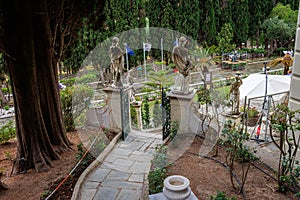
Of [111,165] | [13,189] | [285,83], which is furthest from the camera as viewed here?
[285,83]

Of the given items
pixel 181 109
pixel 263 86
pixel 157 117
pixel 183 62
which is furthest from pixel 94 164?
pixel 263 86

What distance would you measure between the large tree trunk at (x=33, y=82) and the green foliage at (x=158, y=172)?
2.28 metres

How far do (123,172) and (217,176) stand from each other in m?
1.94

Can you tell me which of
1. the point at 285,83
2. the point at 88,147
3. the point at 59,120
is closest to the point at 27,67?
the point at 59,120

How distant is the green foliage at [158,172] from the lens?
4645mm

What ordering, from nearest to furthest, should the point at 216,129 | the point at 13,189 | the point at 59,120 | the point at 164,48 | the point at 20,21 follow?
the point at 13,189 < the point at 20,21 < the point at 59,120 < the point at 216,129 < the point at 164,48

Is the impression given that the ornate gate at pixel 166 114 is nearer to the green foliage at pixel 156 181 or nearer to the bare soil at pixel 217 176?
the bare soil at pixel 217 176

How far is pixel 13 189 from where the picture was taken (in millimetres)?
4996

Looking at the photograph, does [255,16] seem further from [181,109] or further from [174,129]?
[174,129]

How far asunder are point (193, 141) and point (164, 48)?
15.8 meters

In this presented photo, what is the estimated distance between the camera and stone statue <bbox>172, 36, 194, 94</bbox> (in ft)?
22.4

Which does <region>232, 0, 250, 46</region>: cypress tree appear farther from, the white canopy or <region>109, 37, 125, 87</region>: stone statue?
<region>109, 37, 125, 87</region>: stone statue

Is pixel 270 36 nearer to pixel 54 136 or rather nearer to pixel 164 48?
pixel 164 48

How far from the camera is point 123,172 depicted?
5734 millimetres
